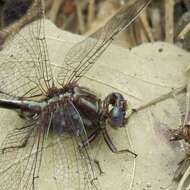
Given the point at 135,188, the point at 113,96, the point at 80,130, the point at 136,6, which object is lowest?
the point at 135,188

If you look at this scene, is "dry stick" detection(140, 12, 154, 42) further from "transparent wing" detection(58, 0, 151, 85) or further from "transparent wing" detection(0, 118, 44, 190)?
"transparent wing" detection(0, 118, 44, 190)

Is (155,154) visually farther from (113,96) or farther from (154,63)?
(154,63)

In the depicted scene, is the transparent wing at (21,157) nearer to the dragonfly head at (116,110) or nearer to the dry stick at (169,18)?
the dragonfly head at (116,110)

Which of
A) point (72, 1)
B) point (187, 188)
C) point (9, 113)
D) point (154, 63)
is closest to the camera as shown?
point (187, 188)

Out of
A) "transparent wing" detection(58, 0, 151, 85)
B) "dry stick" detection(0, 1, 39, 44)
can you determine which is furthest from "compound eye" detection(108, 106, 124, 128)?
"dry stick" detection(0, 1, 39, 44)

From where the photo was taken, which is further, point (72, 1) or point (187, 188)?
point (72, 1)

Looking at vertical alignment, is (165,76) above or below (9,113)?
above

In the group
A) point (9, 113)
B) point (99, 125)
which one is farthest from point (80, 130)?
point (9, 113)

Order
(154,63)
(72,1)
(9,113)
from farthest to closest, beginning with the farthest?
1. (72,1)
2. (154,63)
3. (9,113)
